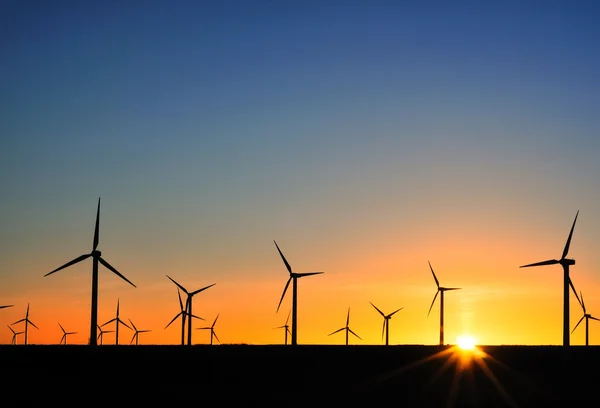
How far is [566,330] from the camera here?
151 metres

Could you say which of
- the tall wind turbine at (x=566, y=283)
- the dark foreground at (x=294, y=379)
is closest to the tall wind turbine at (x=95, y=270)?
the dark foreground at (x=294, y=379)

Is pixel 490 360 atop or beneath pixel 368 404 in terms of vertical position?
atop

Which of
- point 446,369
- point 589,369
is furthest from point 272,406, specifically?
point 589,369

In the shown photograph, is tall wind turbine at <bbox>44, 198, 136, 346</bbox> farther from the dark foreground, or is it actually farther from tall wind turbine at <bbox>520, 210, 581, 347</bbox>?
tall wind turbine at <bbox>520, 210, 581, 347</bbox>

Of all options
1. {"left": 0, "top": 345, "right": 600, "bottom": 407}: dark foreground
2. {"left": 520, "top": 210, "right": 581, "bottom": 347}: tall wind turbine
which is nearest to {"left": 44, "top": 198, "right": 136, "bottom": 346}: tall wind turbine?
{"left": 0, "top": 345, "right": 600, "bottom": 407}: dark foreground

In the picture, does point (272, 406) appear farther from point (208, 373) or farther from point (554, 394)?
point (554, 394)

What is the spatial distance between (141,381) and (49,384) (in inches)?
383

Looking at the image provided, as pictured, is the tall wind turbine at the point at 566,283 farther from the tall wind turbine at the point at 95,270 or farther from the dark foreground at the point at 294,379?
the tall wind turbine at the point at 95,270

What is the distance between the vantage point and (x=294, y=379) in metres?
126

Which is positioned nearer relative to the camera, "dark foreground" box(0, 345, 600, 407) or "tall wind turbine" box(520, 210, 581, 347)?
"dark foreground" box(0, 345, 600, 407)

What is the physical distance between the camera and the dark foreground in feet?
360

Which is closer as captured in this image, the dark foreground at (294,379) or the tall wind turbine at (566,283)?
the dark foreground at (294,379)

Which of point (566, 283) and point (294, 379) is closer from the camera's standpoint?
Answer: point (294, 379)

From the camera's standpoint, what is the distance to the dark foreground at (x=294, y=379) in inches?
4326
